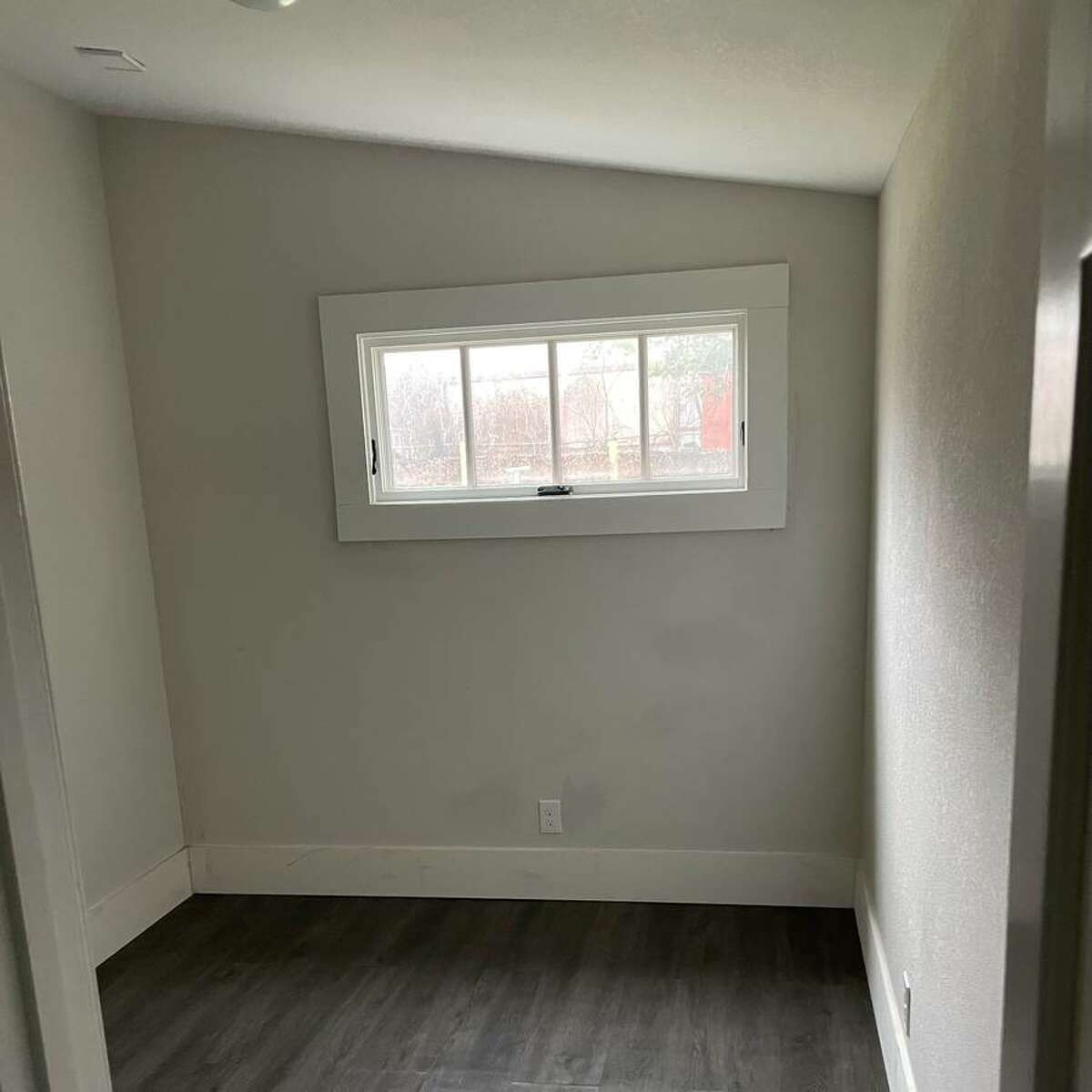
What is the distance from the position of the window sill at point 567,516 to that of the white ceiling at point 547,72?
2.94 ft

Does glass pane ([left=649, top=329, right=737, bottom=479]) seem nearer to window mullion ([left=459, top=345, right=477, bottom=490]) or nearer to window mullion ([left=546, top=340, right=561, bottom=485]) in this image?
window mullion ([left=546, top=340, right=561, bottom=485])

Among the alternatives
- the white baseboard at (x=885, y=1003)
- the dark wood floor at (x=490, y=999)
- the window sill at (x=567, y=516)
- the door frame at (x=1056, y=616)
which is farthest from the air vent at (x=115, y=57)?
the white baseboard at (x=885, y=1003)

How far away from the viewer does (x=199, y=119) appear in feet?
7.73

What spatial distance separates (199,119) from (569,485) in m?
1.52

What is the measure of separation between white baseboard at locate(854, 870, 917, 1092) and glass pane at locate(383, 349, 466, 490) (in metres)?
1.70

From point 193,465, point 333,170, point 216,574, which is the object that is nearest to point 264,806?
point 216,574

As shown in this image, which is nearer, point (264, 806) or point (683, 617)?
point (683, 617)

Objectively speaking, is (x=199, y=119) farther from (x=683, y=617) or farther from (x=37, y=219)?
(x=683, y=617)

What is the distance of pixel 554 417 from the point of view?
246 cm

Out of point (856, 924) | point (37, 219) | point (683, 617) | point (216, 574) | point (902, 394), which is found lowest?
point (856, 924)

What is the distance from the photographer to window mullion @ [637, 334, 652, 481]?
94.9 inches

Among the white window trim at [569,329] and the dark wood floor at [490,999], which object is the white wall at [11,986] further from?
the white window trim at [569,329]

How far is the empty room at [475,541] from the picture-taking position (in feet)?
5.97

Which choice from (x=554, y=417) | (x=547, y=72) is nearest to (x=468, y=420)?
(x=554, y=417)
